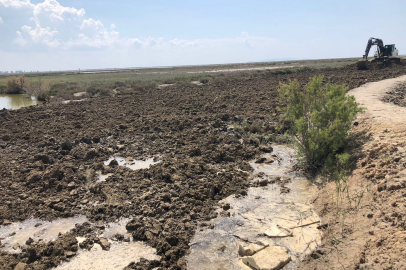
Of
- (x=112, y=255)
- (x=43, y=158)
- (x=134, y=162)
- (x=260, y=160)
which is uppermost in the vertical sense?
(x=43, y=158)

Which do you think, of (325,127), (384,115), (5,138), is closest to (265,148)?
(325,127)

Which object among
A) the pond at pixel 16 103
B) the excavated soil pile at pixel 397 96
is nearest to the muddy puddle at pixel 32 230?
the excavated soil pile at pixel 397 96

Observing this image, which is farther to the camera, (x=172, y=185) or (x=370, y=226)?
(x=172, y=185)

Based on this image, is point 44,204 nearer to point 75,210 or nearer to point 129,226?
point 75,210

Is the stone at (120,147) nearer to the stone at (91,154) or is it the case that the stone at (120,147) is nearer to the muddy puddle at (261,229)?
the stone at (91,154)

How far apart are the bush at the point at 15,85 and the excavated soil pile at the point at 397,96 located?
3367cm

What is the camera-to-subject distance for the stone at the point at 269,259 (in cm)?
427

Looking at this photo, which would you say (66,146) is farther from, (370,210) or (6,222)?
(370,210)

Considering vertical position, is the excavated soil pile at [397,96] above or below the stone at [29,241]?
above

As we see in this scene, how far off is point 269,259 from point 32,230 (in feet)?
14.8

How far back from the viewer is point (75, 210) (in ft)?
20.9

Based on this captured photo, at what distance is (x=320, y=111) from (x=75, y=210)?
6.41m

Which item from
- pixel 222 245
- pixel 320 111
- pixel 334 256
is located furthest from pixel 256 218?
pixel 320 111

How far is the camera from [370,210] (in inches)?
197
